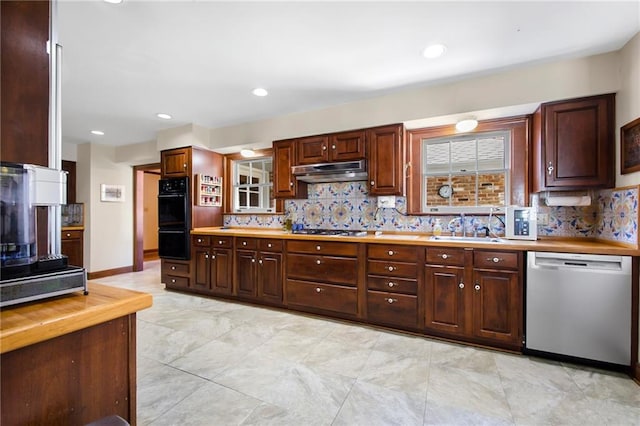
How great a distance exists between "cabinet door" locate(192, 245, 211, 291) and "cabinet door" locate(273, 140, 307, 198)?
1350 mm

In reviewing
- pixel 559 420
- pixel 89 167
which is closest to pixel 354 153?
pixel 559 420

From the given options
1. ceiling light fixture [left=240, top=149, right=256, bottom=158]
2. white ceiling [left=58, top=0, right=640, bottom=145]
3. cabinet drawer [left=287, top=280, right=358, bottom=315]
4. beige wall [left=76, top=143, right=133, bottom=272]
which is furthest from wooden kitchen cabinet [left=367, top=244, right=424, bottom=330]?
beige wall [left=76, top=143, right=133, bottom=272]

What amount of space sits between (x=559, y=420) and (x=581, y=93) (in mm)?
2500

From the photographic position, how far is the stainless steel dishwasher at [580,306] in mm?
2049

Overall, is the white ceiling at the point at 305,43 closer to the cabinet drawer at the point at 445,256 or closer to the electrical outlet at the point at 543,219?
the electrical outlet at the point at 543,219

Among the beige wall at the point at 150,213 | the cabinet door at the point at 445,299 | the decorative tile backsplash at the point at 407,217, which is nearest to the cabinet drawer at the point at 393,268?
the cabinet door at the point at 445,299

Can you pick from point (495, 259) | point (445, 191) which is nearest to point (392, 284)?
point (495, 259)

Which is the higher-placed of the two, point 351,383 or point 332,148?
point 332,148

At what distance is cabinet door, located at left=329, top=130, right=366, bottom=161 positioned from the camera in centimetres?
325

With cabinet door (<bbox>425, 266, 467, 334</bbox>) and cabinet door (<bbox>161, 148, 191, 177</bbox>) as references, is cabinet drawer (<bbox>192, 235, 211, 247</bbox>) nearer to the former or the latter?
cabinet door (<bbox>161, 148, 191, 177</bbox>)

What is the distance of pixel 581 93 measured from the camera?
2.36 metres

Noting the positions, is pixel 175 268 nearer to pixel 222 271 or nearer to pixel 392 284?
pixel 222 271

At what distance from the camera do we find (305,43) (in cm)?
217

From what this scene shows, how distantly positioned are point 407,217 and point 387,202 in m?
0.31
